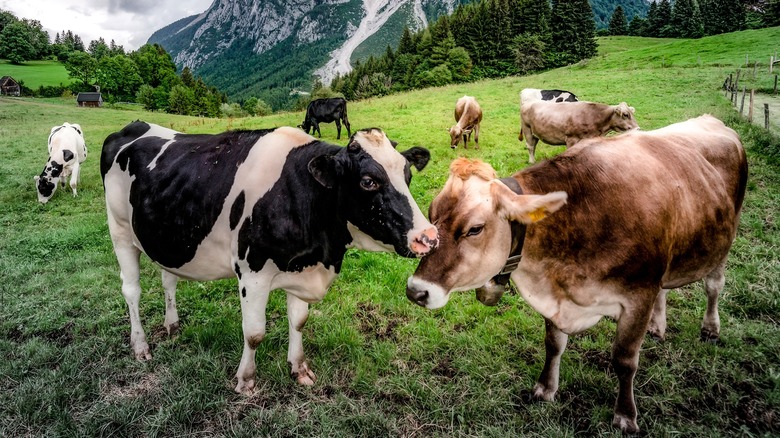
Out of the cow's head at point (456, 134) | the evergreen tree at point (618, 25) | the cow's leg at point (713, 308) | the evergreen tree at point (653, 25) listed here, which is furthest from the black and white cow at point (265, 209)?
the evergreen tree at point (618, 25)

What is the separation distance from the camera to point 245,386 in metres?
3.73

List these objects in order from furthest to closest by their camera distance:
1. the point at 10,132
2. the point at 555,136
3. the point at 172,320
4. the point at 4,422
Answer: the point at 10,132 → the point at 555,136 → the point at 172,320 → the point at 4,422

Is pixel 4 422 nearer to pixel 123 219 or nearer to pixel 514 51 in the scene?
pixel 123 219

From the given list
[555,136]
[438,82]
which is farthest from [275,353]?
[438,82]

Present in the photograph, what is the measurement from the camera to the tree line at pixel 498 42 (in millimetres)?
53094

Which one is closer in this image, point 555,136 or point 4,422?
point 4,422

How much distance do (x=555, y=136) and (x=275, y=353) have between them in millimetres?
9210

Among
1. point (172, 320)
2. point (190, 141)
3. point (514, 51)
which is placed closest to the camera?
point (190, 141)

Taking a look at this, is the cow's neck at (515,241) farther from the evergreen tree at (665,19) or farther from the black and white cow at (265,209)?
the evergreen tree at (665,19)

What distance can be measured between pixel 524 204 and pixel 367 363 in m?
2.41

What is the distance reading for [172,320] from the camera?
482 cm

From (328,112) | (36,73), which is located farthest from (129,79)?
(328,112)

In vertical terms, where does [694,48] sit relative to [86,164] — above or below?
above

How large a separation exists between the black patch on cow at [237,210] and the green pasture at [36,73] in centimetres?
9129
